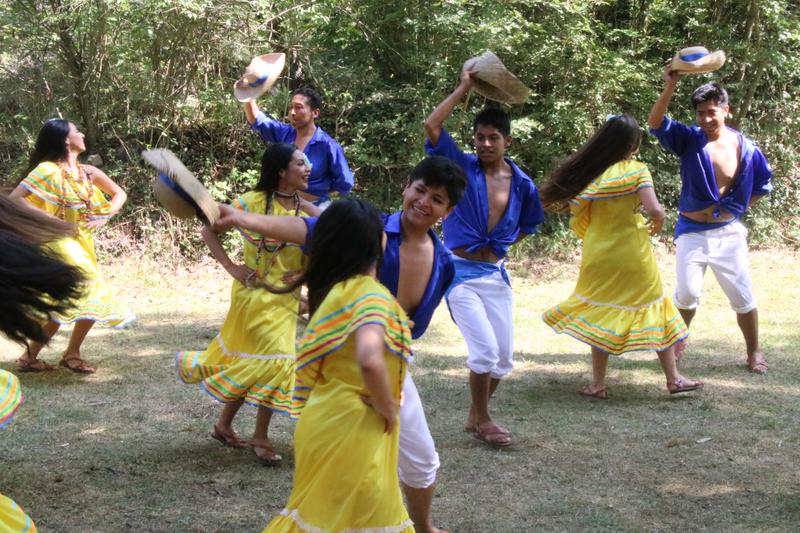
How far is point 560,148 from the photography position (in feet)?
38.3

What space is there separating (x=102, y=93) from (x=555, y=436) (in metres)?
7.86

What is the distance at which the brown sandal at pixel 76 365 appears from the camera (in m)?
6.52

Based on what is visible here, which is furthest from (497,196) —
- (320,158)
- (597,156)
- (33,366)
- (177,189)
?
(33,366)

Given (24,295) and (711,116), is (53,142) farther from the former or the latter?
(711,116)

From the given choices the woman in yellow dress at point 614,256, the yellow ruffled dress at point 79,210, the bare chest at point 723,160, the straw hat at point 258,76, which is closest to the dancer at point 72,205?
the yellow ruffled dress at point 79,210

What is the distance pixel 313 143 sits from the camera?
6.80m

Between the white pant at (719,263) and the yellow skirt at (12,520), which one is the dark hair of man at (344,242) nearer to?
the yellow skirt at (12,520)

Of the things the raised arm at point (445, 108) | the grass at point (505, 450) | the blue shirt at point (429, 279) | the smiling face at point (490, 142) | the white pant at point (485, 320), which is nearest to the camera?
the blue shirt at point (429, 279)

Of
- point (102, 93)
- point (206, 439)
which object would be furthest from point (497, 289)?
point (102, 93)

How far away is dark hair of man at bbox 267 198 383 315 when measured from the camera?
9.97 ft

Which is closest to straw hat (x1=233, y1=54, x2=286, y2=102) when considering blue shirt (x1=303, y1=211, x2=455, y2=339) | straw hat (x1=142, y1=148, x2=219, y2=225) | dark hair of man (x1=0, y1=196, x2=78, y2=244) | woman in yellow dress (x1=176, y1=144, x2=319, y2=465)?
woman in yellow dress (x1=176, y1=144, x2=319, y2=465)

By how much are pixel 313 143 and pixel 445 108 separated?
7.32ft

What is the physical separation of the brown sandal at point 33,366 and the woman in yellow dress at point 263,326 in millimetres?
2145

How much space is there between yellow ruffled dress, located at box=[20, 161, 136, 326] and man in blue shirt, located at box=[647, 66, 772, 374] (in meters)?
4.09
